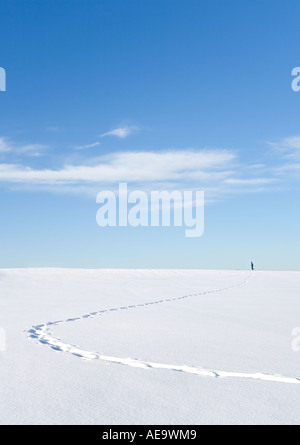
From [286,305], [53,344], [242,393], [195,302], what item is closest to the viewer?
[242,393]

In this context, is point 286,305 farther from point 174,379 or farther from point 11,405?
point 11,405

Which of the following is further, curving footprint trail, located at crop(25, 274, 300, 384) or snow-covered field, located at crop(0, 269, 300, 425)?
curving footprint trail, located at crop(25, 274, 300, 384)

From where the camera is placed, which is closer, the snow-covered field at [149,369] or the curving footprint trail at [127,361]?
the snow-covered field at [149,369]

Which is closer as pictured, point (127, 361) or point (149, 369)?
point (149, 369)

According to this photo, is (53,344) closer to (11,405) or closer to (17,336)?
(17,336)

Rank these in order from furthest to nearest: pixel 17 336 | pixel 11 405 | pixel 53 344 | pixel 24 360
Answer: pixel 17 336, pixel 53 344, pixel 24 360, pixel 11 405

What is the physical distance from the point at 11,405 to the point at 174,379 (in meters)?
1.62

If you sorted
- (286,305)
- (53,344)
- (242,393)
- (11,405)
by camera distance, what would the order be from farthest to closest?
(286,305)
(53,344)
(242,393)
(11,405)
